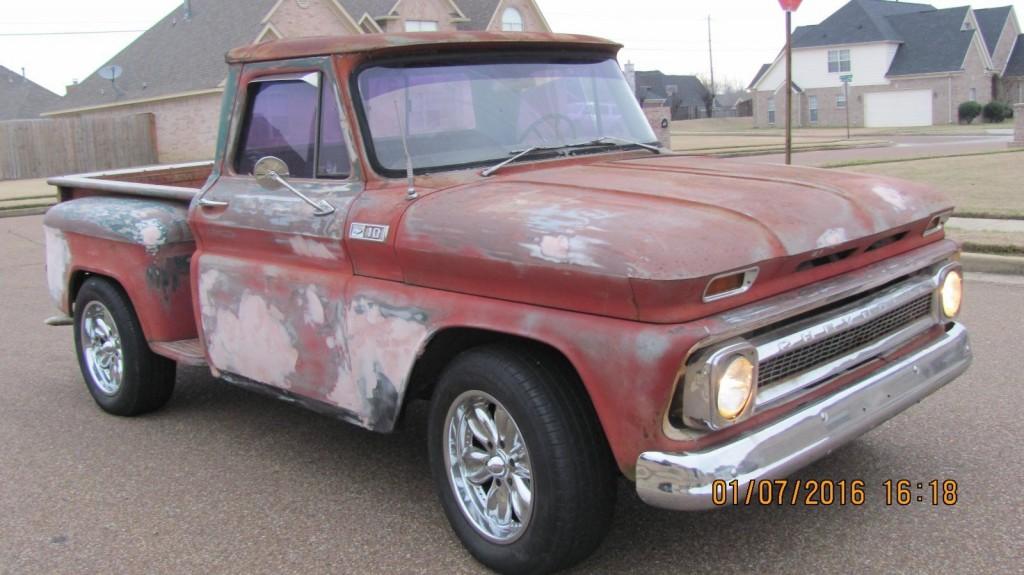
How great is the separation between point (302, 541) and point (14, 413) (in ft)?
9.35

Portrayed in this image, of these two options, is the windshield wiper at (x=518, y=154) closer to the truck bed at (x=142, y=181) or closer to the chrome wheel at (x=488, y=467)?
the chrome wheel at (x=488, y=467)

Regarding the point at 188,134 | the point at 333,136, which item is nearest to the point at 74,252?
the point at 333,136

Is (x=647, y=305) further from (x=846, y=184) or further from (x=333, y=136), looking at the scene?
(x=333, y=136)

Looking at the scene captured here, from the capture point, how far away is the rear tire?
5.27 m

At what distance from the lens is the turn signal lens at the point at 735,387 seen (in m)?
2.92

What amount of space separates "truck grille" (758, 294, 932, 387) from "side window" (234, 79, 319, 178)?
215 centimetres

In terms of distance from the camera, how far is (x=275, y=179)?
409 centimetres

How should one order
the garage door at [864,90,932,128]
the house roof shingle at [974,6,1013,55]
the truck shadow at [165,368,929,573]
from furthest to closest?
the house roof shingle at [974,6,1013,55] → the garage door at [864,90,932,128] → the truck shadow at [165,368,929,573]

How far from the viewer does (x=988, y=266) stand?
27.9 ft

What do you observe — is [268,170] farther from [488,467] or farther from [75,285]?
[75,285]

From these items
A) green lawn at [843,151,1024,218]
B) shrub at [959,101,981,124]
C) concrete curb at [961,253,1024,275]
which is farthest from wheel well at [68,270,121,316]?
shrub at [959,101,981,124]

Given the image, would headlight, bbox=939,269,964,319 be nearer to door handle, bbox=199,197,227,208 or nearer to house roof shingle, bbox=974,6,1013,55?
door handle, bbox=199,197,227,208

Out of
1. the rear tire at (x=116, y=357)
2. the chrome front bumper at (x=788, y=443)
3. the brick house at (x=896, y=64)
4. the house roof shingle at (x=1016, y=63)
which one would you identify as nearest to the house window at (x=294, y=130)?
the rear tire at (x=116, y=357)

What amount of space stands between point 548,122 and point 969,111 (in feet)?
178
